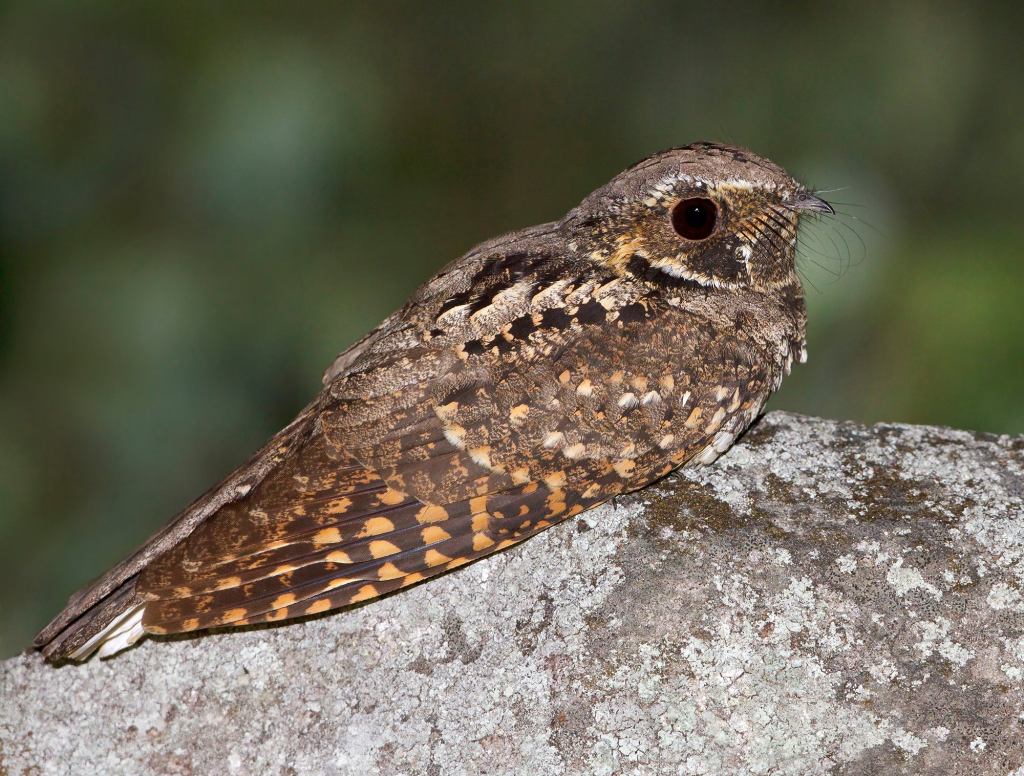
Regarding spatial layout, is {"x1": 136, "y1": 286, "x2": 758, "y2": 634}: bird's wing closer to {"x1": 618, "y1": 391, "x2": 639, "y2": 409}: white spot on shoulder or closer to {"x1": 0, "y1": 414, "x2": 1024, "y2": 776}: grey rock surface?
{"x1": 618, "y1": 391, "x2": 639, "y2": 409}: white spot on shoulder

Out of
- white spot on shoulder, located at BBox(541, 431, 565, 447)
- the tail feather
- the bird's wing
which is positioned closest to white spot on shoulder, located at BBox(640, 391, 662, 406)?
the bird's wing

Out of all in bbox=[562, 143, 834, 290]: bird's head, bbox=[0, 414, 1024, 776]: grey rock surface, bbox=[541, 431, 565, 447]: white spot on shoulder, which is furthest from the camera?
bbox=[562, 143, 834, 290]: bird's head

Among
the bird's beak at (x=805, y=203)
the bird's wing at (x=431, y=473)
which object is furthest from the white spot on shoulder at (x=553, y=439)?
the bird's beak at (x=805, y=203)

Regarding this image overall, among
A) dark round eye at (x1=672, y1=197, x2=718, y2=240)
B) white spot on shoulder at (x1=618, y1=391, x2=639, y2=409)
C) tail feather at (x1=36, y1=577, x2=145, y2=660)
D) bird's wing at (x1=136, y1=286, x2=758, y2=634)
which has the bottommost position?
tail feather at (x1=36, y1=577, x2=145, y2=660)

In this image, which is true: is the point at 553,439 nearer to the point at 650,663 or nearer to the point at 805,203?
the point at 650,663

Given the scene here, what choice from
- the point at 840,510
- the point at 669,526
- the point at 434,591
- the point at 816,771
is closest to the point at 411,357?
the point at 434,591

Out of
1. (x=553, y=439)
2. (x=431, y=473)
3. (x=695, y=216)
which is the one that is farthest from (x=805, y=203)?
(x=431, y=473)

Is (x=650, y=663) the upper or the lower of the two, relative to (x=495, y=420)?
lower

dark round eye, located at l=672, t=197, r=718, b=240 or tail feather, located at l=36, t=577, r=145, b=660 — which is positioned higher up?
dark round eye, located at l=672, t=197, r=718, b=240

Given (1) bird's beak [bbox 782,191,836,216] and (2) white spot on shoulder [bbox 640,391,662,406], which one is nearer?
(2) white spot on shoulder [bbox 640,391,662,406]
